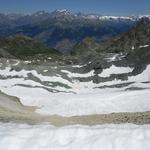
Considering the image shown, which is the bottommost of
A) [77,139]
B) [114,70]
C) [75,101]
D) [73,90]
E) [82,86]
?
[82,86]

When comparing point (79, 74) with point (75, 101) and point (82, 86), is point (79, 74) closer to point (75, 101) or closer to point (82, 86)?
point (82, 86)

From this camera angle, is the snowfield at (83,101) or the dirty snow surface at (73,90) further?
the dirty snow surface at (73,90)

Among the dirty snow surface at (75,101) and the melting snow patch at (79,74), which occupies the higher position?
the dirty snow surface at (75,101)

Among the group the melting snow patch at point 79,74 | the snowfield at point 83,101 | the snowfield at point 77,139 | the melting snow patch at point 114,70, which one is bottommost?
the melting snow patch at point 79,74

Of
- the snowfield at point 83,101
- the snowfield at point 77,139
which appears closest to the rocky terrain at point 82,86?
the snowfield at point 83,101

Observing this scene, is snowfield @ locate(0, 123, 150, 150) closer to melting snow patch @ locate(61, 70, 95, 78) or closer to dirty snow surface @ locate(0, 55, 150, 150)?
dirty snow surface @ locate(0, 55, 150, 150)

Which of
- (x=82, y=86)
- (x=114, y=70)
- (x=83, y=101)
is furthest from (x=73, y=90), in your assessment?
(x=83, y=101)

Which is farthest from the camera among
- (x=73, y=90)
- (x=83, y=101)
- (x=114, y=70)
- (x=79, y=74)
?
(x=79, y=74)

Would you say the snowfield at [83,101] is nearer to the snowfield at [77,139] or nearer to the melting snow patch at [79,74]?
the melting snow patch at [79,74]

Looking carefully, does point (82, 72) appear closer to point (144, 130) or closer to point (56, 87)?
point (56, 87)
